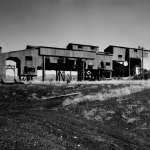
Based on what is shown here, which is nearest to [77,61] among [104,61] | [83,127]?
[104,61]

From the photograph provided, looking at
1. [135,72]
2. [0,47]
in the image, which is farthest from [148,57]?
[0,47]

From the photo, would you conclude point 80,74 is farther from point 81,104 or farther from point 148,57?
point 81,104

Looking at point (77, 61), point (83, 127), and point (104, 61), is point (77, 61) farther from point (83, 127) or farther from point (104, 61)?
point (83, 127)

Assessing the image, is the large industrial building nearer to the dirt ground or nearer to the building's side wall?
the building's side wall

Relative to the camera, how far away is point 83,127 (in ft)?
31.3

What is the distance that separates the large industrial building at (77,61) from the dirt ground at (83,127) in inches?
779

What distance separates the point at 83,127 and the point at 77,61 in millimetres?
30390

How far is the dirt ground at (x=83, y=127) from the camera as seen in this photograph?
696cm

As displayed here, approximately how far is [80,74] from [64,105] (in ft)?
91.7

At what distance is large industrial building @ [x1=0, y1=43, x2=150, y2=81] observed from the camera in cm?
3459

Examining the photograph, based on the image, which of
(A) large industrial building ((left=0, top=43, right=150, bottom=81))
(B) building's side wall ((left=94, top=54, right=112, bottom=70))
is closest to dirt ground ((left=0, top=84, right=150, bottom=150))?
(A) large industrial building ((left=0, top=43, right=150, bottom=81))

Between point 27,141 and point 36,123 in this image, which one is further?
point 36,123

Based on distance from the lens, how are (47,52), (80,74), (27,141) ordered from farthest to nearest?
(80,74), (47,52), (27,141)

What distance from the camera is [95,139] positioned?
26.1ft
